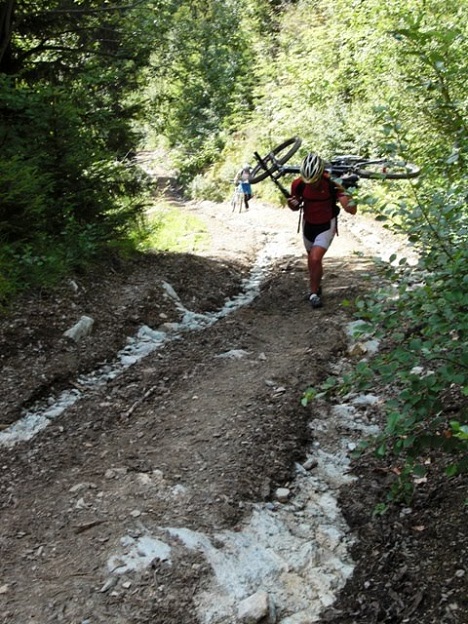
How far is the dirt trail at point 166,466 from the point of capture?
3.50 metres

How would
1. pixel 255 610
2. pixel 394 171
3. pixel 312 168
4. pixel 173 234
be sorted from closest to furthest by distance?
pixel 255 610 → pixel 394 171 → pixel 312 168 → pixel 173 234

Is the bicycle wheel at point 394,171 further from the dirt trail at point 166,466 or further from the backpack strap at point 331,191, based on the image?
the backpack strap at point 331,191

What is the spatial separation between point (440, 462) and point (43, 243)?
5.63 m

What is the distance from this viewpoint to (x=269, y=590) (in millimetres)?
3578

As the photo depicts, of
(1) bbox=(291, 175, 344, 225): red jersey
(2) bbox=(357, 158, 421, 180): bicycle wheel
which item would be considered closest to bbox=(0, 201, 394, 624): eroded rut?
(2) bbox=(357, 158, 421, 180): bicycle wheel

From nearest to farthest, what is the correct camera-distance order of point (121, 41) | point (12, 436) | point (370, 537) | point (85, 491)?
1. point (370, 537)
2. point (85, 491)
3. point (12, 436)
4. point (121, 41)

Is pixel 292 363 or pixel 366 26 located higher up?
pixel 366 26

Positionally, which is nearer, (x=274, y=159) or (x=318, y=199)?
(x=318, y=199)

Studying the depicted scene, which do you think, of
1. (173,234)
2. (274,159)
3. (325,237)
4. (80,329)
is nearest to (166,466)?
(80,329)

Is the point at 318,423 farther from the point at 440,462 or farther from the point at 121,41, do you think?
the point at 121,41

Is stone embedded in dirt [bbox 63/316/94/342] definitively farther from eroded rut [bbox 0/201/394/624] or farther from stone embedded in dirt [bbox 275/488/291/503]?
stone embedded in dirt [bbox 275/488/291/503]

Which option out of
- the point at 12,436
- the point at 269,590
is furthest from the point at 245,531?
the point at 12,436

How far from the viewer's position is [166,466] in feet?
15.3

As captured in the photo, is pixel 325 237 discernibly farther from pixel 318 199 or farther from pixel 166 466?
pixel 166 466
